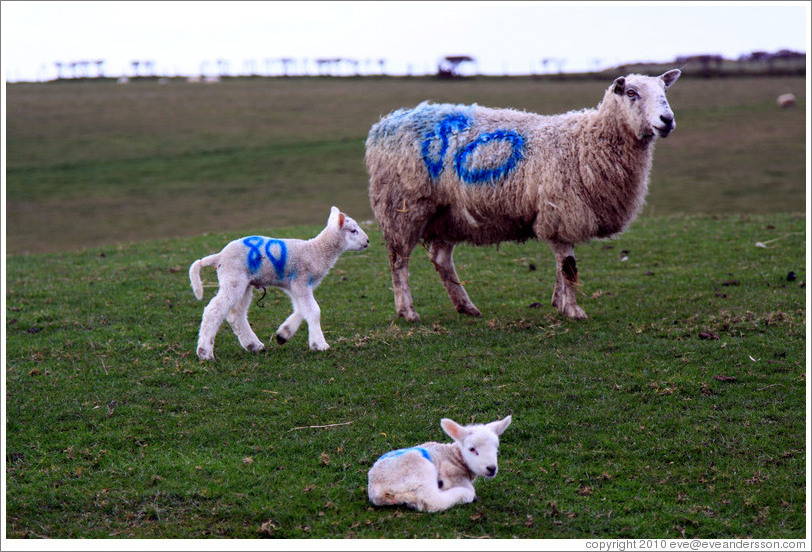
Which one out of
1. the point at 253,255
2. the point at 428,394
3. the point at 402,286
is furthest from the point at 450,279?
the point at 428,394

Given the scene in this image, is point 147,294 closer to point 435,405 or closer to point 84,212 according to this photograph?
point 435,405

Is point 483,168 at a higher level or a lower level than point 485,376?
higher

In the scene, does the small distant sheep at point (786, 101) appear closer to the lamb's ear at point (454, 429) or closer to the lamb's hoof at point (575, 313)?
the lamb's hoof at point (575, 313)

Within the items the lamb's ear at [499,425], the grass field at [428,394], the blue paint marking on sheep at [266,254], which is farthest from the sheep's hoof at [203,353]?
the lamb's ear at [499,425]

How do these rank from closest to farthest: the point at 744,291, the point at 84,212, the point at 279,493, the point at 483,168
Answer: the point at 279,493 → the point at 483,168 → the point at 744,291 → the point at 84,212

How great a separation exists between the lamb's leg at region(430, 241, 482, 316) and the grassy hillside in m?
18.0

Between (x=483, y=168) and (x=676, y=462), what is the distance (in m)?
4.44

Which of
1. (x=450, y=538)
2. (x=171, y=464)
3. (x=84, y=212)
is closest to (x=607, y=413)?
(x=450, y=538)

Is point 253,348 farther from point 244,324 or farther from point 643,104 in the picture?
point 643,104

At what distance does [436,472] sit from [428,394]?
2.00 metres

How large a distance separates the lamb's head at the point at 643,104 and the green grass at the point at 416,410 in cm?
213

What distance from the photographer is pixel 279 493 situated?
5.99 m

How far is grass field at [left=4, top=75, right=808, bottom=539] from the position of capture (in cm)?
575

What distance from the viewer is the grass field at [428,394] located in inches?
226
